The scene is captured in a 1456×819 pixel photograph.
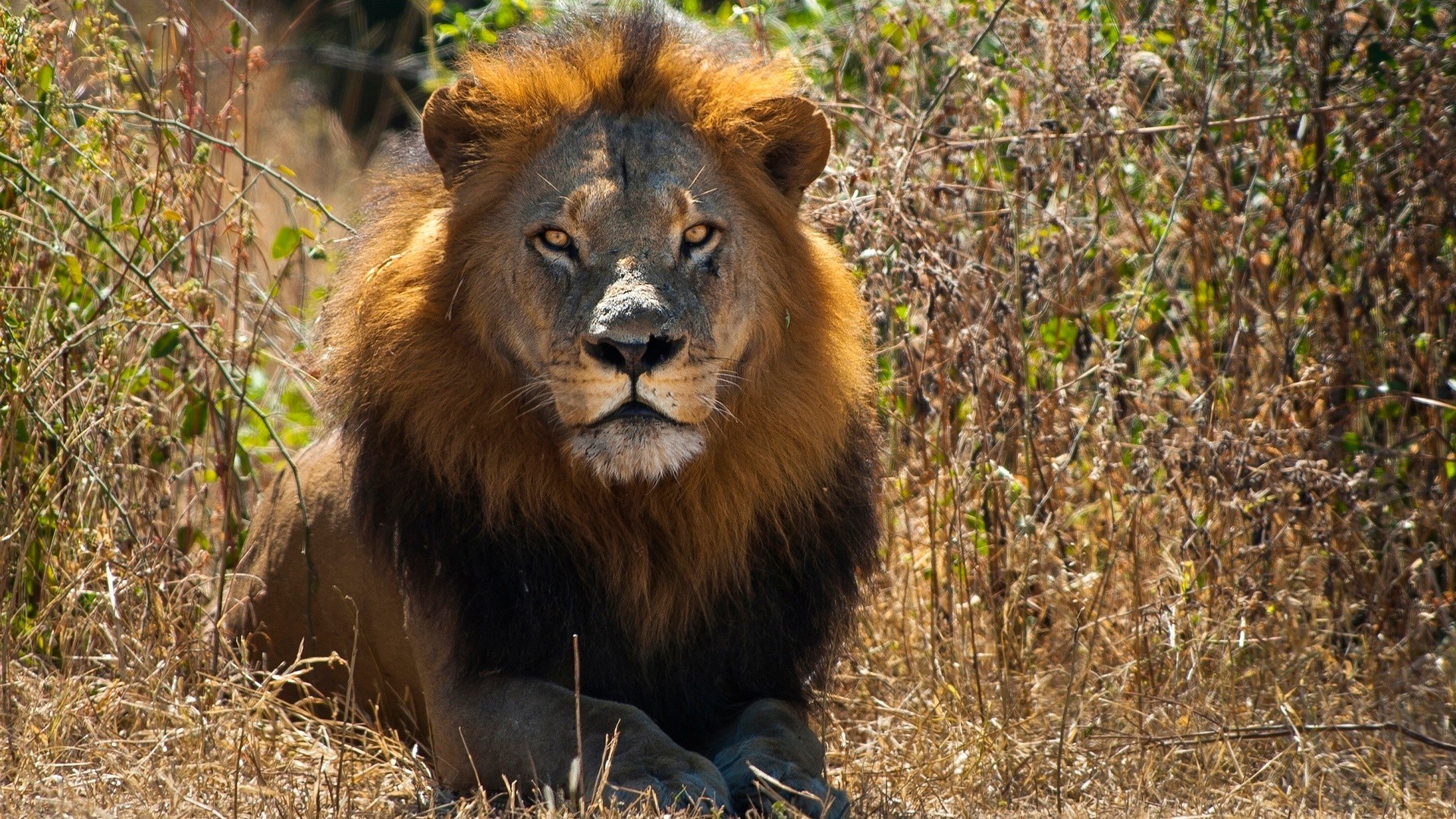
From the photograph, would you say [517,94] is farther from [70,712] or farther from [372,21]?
[372,21]

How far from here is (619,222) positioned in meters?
3.65

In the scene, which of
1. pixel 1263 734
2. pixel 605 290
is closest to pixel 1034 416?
pixel 1263 734

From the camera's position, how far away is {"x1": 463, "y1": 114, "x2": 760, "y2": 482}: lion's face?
11.3ft

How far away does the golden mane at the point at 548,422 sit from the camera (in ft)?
12.4

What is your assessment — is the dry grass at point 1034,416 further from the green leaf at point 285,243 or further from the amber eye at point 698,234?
the amber eye at point 698,234

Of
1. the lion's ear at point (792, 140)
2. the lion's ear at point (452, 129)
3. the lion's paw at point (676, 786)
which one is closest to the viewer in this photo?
the lion's paw at point (676, 786)

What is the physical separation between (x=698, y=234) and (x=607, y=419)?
19.9 inches

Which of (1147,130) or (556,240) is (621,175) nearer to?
(556,240)

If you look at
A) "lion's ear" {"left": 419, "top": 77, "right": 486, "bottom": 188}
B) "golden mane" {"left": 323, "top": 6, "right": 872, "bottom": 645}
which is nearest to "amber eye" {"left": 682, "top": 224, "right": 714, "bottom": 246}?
"golden mane" {"left": 323, "top": 6, "right": 872, "bottom": 645}

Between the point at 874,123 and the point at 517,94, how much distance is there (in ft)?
6.00

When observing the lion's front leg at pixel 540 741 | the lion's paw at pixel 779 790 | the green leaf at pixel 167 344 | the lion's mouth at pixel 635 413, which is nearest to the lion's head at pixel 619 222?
the lion's mouth at pixel 635 413

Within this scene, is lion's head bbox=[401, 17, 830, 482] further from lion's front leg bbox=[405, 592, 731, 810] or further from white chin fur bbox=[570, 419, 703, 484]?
lion's front leg bbox=[405, 592, 731, 810]

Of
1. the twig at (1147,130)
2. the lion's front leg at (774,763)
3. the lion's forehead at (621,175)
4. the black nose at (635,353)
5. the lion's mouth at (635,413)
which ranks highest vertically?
the lion's forehead at (621,175)

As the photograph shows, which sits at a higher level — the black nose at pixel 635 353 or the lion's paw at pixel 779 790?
the black nose at pixel 635 353
